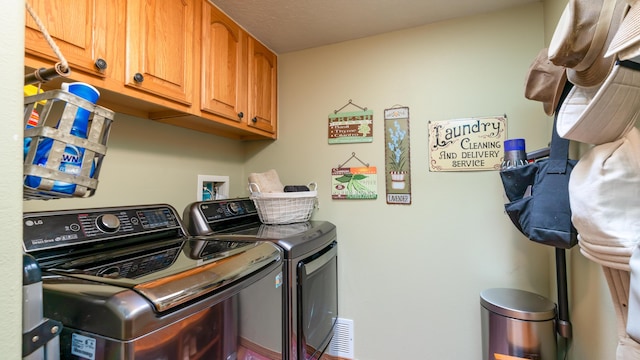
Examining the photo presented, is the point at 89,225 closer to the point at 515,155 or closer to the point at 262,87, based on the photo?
the point at 262,87

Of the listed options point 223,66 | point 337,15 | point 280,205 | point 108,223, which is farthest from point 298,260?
point 337,15

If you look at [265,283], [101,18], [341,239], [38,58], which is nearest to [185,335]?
[265,283]

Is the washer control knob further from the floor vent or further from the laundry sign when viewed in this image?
the laundry sign

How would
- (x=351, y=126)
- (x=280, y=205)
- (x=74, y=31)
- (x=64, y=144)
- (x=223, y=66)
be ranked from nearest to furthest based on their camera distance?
1. (x=64, y=144)
2. (x=74, y=31)
3. (x=223, y=66)
4. (x=280, y=205)
5. (x=351, y=126)

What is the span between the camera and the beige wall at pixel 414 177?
1.50 metres

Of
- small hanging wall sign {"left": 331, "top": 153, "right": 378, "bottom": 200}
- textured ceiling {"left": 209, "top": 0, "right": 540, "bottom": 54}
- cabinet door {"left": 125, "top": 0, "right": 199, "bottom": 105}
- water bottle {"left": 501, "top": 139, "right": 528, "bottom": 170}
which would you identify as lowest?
small hanging wall sign {"left": 331, "top": 153, "right": 378, "bottom": 200}

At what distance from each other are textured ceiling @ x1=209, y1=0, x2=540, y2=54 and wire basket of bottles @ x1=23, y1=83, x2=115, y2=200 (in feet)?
3.84

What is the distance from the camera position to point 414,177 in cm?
173

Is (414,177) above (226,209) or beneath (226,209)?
above

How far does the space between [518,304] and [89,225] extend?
1.81 meters

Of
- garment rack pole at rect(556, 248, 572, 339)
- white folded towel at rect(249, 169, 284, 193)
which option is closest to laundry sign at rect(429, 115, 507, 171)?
garment rack pole at rect(556, 248, 572, 339)

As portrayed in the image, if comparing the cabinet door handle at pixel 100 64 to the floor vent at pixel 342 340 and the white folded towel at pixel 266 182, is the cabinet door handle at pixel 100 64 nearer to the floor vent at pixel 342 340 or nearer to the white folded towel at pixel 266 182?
the white folded towel at pixel 266 182

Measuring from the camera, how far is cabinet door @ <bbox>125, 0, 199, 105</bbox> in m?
1.07

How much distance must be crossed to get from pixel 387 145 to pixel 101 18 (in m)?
1.50
